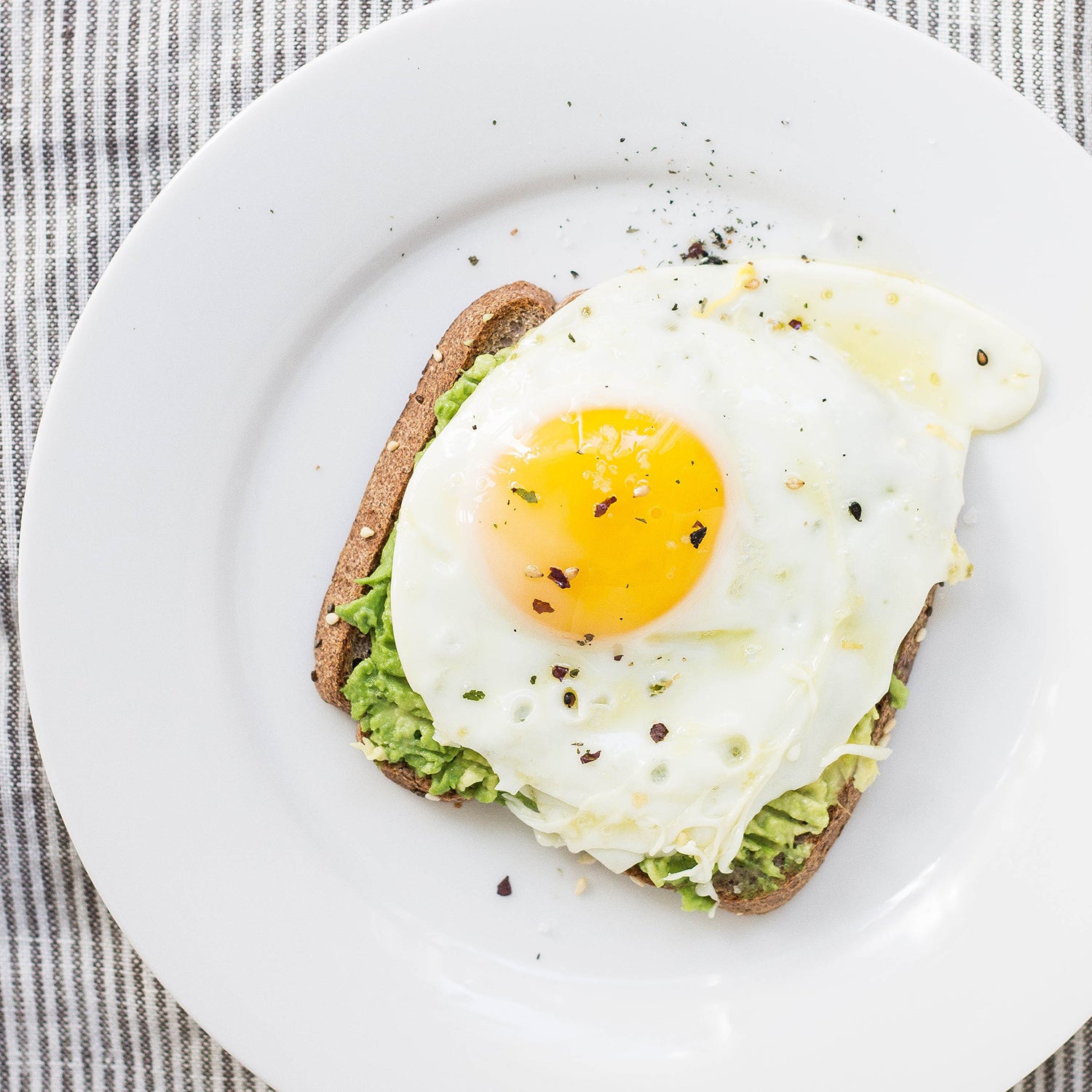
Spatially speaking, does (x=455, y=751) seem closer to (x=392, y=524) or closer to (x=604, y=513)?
(x=392, y=524)

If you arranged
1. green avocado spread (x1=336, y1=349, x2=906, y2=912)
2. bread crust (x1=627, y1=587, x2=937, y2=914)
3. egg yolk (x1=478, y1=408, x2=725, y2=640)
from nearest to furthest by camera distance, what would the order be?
egg yolk (x1=478, y1=408, x2=725, y2=640)
green avocado spread (x1=336, y1=349, x2=906, y2=912)
bread crust (x1=627, y1=587, x2=937, y2=914)

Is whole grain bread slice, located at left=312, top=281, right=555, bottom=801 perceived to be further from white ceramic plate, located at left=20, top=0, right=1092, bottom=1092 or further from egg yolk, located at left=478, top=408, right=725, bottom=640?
egg yolk, located at left=478, top=408, right=725, bottom=640

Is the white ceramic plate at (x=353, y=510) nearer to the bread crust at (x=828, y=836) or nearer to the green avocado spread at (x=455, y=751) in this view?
the bread crust at (x=828, y=836)

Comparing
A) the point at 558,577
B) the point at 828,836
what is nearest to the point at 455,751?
the point at 558,577

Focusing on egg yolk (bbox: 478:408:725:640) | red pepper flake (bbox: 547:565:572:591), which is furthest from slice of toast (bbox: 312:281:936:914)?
red pepper flake (bbox: 547:565:572:591)

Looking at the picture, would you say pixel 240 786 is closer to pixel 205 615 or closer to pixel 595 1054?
pixel 205 615

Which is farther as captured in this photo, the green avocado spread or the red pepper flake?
the green avocado spread

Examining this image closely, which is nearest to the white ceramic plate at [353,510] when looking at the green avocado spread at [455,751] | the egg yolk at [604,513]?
the green avocado spread at [455,751]

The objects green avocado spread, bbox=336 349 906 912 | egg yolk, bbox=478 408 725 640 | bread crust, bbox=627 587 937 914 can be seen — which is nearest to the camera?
egg yolk, bbox=478 408 725 640
